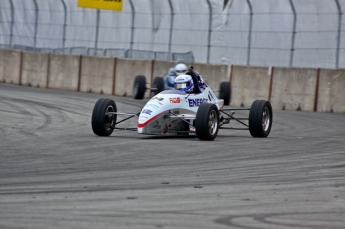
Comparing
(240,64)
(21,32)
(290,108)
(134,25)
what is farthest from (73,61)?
(290,108)

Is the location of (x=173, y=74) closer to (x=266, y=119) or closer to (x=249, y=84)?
(x=249, y=84)

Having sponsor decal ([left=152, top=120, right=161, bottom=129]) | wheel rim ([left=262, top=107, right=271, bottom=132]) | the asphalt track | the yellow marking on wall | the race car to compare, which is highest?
the yellow marking on wall

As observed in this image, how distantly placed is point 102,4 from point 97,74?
409cm

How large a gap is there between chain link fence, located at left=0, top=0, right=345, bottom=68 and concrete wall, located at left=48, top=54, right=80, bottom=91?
1.21 m

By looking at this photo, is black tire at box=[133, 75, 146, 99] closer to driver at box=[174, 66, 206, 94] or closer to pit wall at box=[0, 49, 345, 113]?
pit wall at box=[0, 49, 345, 113]

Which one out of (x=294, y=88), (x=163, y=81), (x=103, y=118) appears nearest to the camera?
(x=103, y=118)

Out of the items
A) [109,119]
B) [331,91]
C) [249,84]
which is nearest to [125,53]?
[249,84]

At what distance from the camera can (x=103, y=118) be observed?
14406mm

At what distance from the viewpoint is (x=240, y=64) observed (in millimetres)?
28578

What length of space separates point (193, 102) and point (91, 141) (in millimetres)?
2400

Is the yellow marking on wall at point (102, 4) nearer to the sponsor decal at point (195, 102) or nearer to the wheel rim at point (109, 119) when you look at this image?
the sponsor decal at point (195, 102)

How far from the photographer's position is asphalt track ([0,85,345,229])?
6.71 meters

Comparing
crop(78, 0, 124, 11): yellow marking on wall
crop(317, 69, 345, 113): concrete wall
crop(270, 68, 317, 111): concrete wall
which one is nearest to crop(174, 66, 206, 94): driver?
crop(317, 69, 345, 113): concrete wall

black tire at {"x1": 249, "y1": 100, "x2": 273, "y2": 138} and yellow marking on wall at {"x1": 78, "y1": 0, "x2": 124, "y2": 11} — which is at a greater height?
yellow marking on wall at {"x1": 78, "y1": 0, "x2": 124, "y2": 11}
